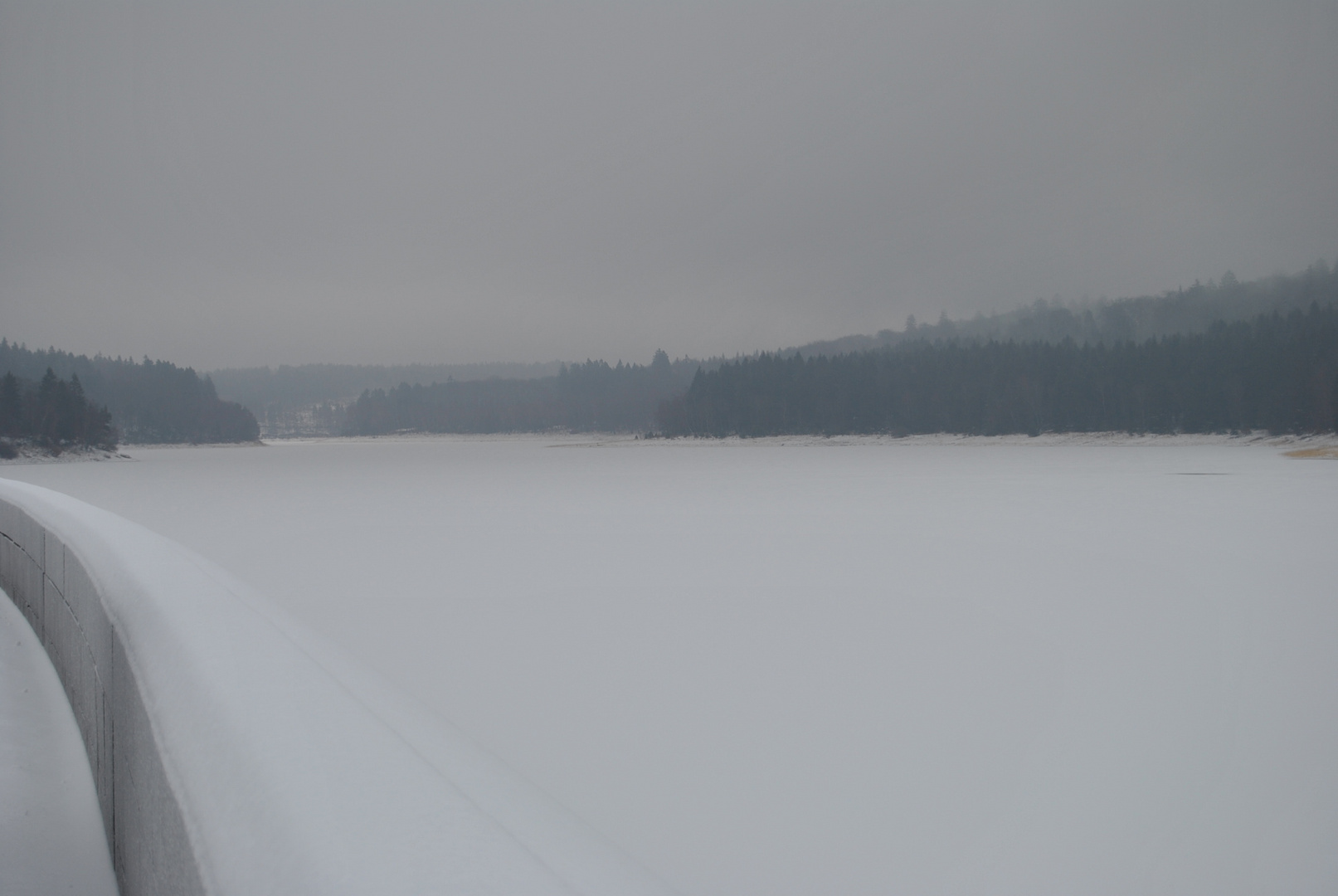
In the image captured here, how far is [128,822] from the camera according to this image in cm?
229

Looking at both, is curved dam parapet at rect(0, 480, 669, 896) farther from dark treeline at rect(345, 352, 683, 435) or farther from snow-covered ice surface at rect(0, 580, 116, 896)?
dark treeline at rect(345, 352, 683, 435)

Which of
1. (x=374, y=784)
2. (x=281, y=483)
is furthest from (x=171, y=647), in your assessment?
(x=281, y=483)

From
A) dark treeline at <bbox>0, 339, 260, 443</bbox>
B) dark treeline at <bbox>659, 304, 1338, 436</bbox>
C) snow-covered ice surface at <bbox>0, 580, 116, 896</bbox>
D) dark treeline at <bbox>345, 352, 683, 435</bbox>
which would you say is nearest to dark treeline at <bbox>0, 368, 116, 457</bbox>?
dark treeline at <bbox>0, 339, 260, 443</bbox>

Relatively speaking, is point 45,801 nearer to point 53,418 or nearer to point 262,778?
point 262,778

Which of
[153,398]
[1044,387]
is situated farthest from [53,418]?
[1044,387]

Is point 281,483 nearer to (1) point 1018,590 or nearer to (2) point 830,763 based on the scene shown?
(1) point 1018,590

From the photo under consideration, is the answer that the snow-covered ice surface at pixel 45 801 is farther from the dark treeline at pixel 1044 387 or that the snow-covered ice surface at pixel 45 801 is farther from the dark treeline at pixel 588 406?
the dark treeline at pixel 588 406

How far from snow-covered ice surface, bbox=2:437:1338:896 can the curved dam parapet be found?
2.68ft

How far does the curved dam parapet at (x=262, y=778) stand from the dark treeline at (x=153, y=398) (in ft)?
444

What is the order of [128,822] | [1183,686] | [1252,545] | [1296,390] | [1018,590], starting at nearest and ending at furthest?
[128,822]
[1183,686]
[1018,590]
[1252,545]
[1296,390]

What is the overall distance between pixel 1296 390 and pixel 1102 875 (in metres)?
76.5

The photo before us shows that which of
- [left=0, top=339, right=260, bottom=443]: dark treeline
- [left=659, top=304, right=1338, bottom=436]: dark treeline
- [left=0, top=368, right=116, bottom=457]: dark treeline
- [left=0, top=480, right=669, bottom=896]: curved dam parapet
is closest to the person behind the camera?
[left=0, top=480, right=669, bottom=896]: curved dam parapet

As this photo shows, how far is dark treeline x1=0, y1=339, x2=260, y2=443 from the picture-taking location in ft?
400

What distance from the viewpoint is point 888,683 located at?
16.5ft
